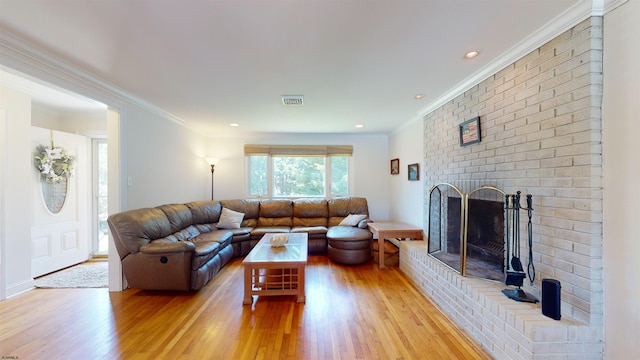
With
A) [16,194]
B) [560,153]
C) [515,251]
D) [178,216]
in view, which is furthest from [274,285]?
[16,194]

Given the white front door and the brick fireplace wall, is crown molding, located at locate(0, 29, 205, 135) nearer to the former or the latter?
the white front door

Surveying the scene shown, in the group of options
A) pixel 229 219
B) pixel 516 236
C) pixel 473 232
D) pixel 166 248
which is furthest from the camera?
pixel 229 219

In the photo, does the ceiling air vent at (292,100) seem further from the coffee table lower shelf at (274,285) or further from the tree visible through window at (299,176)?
the tree visible through window at (299,176)

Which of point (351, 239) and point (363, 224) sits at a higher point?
point (363, 224)

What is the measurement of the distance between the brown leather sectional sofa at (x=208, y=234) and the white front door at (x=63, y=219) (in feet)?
4.89

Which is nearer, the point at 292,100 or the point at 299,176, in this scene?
the point at 292,100

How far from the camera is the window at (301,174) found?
523 centimetres

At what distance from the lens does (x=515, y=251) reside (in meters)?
1.89

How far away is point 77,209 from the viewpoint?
3.65m

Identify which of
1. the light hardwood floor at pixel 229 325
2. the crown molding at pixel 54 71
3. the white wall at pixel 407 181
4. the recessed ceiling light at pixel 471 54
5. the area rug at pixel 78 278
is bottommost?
the light hardwood floor at pixel 229 325

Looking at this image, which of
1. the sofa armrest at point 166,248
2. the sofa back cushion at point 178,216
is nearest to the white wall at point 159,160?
the sofa back cushion at point 178,216

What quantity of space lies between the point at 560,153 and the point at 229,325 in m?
2.88

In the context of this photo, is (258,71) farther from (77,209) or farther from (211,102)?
(77,209)

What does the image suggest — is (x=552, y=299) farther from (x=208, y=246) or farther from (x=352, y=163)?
(x=352, y=163)
